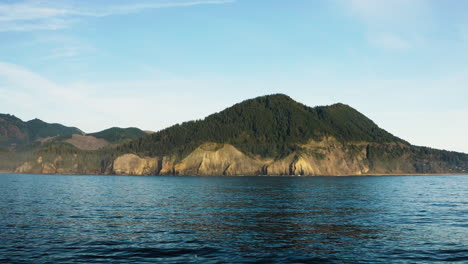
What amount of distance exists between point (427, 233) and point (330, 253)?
572 inches

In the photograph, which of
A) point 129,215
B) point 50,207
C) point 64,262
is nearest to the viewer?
point 64,262

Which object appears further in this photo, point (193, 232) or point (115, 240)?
point (193, 232)

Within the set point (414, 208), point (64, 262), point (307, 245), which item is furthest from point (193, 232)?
point (414, 208)

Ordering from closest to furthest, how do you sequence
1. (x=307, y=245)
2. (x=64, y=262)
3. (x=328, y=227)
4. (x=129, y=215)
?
(x=64, y=262)
(x=307, y=245)
(x=328, y=227)
(x=129, y=215)

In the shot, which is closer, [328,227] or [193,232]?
[193,232]

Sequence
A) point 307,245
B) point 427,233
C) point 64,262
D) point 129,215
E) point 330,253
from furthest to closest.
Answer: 1. point 129,215
2. point 427,233
3. point 307,245
4. point 330,253
5. point 64,262

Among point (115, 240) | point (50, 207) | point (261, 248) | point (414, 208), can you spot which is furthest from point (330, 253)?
point (50, 207)

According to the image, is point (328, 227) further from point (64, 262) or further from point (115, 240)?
point (64, 262)

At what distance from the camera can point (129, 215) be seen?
51594 millimetres

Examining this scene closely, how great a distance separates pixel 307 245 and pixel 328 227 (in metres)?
9.72

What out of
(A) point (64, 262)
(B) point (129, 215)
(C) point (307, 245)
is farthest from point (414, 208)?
(A) point (64, 262)

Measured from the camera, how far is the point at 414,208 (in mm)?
60594

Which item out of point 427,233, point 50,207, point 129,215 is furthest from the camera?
point 50,207

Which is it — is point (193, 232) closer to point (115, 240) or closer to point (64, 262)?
point (115, 240)
